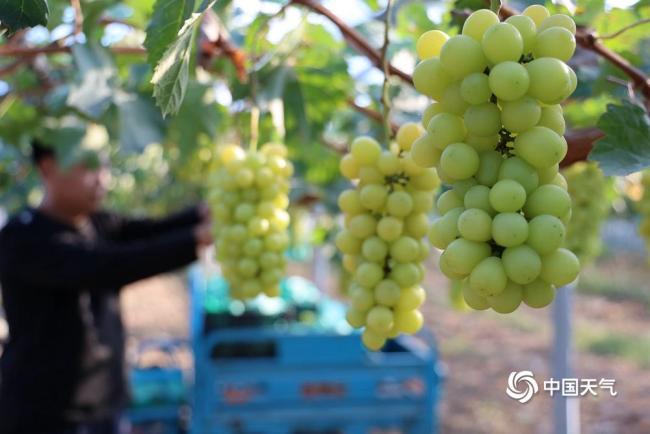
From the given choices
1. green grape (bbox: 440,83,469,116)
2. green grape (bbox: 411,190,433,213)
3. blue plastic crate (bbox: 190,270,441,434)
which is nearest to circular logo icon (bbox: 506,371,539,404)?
green grape (bbox: 411,190,433,213)

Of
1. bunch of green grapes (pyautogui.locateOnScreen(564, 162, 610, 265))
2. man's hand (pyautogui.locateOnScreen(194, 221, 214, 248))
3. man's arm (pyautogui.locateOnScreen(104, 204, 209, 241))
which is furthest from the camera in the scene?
man's arm (pyautogui.locateOnScreen(104, 204, 209, 241))

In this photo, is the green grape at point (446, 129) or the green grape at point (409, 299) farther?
the green grape at point (409, 299)

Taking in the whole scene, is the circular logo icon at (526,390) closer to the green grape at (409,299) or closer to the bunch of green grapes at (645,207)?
the green grape at (409,299)

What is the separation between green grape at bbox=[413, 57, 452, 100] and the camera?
0.65m

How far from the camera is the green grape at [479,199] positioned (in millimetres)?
619

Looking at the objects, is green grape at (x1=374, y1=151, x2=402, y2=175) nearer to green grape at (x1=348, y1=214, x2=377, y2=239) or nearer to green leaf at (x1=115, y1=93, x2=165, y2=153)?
green grape at (x1=348, y1=214, x2=377, y2=239)

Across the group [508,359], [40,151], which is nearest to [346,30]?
[40,151]

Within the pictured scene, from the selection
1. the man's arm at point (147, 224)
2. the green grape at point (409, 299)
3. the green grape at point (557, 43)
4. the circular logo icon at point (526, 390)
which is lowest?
the circular logo icon at point (526, 390)

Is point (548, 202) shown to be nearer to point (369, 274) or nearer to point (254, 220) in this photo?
point (369, 274)

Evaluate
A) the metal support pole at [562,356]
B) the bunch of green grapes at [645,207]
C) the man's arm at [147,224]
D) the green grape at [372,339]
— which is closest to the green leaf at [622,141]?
the green grape at [372,339]

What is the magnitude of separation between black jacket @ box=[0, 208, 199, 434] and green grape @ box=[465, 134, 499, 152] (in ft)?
5.47

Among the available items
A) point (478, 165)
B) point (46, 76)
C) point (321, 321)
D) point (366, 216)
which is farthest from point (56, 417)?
point (478, 165)

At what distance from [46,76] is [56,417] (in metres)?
1.30

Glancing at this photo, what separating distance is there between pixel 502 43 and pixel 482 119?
7 centimetres
